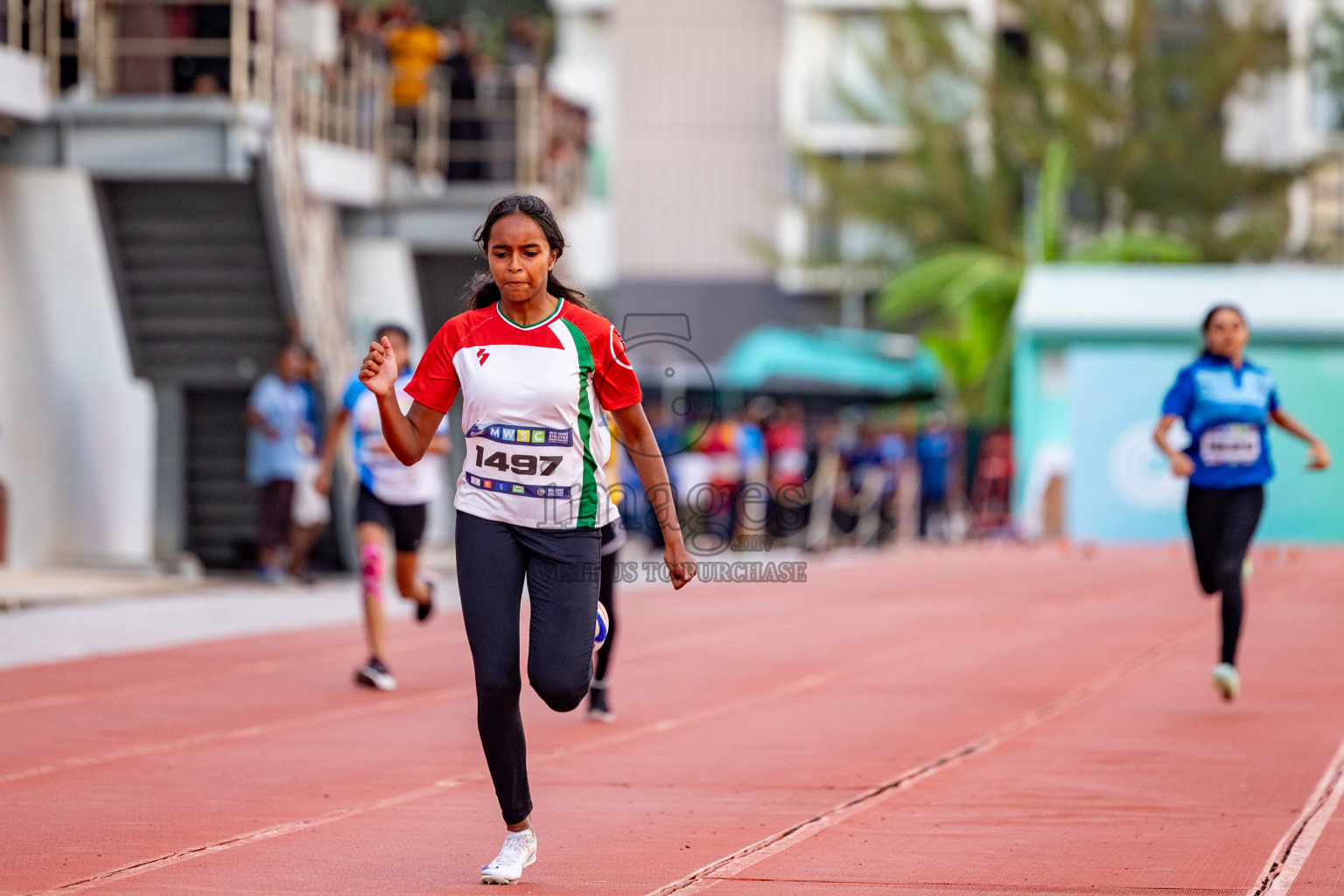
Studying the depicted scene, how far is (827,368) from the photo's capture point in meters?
35.8

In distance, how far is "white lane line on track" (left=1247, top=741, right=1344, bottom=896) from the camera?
20.8ft

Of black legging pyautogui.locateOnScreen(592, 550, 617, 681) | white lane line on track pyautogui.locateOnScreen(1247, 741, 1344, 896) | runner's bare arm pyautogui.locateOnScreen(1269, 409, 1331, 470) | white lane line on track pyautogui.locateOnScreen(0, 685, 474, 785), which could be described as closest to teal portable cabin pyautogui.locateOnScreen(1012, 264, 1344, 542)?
runner's bare arm pyautogui.locateOnScreen(1269, 409, 1331, 470)

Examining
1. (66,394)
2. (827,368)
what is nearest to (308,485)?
(66,394)

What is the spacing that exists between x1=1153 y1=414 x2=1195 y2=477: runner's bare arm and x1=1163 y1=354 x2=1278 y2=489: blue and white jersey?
4cm

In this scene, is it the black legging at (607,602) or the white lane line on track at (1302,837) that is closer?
the white lane line on track at (1302,837)

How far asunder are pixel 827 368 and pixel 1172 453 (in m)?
25.0

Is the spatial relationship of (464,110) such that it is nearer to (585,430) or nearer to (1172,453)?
(1172,453)

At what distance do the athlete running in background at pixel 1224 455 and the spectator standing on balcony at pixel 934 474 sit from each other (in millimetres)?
18779

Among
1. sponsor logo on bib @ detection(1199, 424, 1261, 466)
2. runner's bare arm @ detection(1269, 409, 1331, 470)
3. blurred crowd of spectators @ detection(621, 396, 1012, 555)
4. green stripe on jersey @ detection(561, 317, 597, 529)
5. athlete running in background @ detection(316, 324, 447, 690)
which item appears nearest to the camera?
green stripe on jersey @ detection(561, 317, 597, 529)

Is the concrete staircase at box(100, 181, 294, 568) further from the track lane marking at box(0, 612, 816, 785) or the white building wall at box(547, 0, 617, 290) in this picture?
the white building wall at box(547, 0, 617, 290)

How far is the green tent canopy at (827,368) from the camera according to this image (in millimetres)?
35562

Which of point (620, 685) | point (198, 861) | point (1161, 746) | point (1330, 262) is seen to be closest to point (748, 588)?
point (620, 685)

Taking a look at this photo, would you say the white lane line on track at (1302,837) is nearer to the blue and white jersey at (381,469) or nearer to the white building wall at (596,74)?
the blue and white jersey at (381,469)

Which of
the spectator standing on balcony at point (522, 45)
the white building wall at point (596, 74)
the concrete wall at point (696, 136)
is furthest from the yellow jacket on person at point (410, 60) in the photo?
the concrete wall at point (696, 136)
